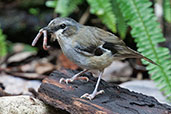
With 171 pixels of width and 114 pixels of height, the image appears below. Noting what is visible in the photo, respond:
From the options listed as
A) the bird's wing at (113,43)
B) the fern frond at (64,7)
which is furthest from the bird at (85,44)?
the fern frond at (64,7)

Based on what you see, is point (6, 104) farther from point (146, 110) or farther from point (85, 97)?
point (146, 110)

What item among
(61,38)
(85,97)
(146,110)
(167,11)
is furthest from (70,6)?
(146,110)

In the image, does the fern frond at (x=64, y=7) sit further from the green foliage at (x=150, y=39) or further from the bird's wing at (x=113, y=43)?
the bird's wing at (x=113, y=43)

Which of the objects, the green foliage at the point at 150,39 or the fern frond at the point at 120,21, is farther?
the fern frond at the point at 120,21

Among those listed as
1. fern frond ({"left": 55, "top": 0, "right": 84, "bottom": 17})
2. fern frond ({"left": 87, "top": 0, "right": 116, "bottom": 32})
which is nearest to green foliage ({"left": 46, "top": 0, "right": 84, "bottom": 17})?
fern frond ({"left": 55, "top": 0, "right": 84, "bottom": 17})

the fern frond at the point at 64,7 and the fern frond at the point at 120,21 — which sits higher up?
the fern frond at the point at 120,21

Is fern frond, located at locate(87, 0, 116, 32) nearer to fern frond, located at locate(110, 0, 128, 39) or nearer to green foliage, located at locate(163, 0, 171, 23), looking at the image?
fern frond, located at locate(110, 0, 128, 39)

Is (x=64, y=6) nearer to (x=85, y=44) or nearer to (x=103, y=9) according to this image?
(x=103, y=9)

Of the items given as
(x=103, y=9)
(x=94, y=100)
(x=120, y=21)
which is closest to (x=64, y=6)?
(x=103, y=9)
